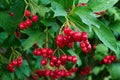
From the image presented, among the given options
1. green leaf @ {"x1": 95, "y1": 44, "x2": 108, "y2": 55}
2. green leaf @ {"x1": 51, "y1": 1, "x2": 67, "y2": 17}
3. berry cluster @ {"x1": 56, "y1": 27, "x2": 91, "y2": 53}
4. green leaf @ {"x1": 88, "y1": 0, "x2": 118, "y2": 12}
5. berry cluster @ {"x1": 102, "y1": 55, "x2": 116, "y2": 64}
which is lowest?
berry cluster @ {"x1": 102, "y1": 55, "x2": 116, "y2": 64}

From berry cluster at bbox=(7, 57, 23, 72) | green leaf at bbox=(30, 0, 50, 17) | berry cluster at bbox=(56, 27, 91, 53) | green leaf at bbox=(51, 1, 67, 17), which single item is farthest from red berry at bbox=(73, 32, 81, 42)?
berry cluster at bbox=(7, 57, 23, 72)

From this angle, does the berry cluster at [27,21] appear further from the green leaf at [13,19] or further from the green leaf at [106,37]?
the green leaf at [106,37]

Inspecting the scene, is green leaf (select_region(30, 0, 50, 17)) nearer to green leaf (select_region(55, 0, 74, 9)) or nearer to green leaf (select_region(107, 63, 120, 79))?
green leaf (select_region(55, 0, 74, 9))

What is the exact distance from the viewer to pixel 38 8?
86.4 inches

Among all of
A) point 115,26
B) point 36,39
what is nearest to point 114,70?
point 115,26

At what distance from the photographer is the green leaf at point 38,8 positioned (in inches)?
85.0

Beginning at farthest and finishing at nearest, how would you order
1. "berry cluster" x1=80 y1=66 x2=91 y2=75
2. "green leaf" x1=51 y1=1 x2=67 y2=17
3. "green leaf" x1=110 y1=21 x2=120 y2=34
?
"berry cluster" x1=80 y1=66 x2=91 y2=75, "green leaf" x1=110 y1=21 x2=120 y2=34, "green leaf" x1=51 y1=1 x2=67 y2=17

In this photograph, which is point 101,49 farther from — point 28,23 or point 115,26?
point 28,23

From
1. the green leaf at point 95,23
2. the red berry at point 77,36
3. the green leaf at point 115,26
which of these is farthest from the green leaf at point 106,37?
the green leaf at point 115,26

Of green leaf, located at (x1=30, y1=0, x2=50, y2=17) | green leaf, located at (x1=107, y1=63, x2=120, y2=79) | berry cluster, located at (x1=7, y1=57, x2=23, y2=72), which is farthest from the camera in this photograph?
green leaf, located at (x1=107, y1=63, x2=120, y2=79)

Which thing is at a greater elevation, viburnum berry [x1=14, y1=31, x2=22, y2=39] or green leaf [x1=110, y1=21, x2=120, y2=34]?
viburnum berry [x1=14, y1=31, x2=22, y2=39]

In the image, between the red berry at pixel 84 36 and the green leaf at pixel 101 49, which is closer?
the red berry at pixel 84 36

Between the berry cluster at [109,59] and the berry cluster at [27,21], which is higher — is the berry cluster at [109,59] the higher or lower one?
the lower one

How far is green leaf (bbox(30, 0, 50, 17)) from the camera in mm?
2158
